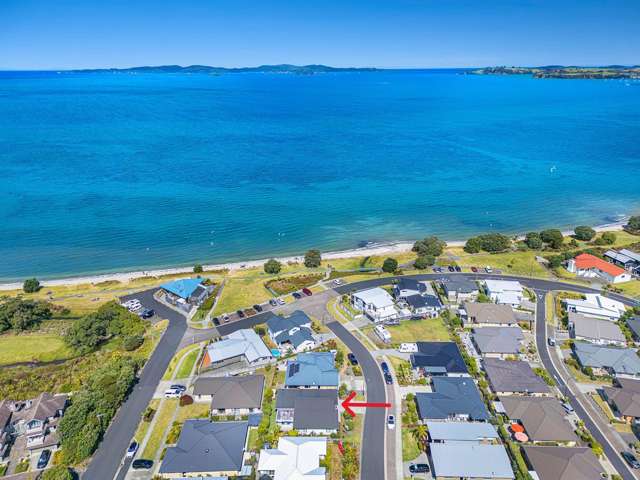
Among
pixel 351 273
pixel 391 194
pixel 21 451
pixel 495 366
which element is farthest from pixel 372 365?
pixel 391 194

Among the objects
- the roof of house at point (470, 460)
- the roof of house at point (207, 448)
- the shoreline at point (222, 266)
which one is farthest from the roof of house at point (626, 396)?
the shoreline at point (222, 266)

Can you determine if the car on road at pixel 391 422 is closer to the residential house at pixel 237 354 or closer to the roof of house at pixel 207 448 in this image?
the roof of house at pixel 207 448

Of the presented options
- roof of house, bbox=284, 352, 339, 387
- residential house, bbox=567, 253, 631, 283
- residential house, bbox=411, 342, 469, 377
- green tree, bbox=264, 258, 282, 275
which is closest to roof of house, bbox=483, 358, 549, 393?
residential house, bbox=411, 342, 469, 377

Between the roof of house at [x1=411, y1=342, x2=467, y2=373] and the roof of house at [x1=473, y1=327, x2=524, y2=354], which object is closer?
the roof of house at [x1=411, y1=342, x2=467, y2=373]

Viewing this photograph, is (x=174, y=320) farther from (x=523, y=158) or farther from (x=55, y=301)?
(x=523, y=158)

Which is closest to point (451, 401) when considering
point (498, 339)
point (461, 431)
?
point (461, 431)

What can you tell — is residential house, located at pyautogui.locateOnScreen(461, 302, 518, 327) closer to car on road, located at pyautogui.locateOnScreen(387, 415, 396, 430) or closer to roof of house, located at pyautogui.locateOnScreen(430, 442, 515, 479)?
car on road, located at pyautogui.locateOnScreen(387, 415, 396, 430)
